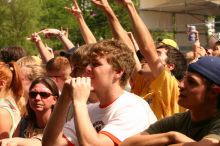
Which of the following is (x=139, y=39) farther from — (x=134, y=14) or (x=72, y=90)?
(x=72, y=90)

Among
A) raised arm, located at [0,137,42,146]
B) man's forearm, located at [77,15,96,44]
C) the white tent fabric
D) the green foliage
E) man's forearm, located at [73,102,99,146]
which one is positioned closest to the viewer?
man's forearm, located at [73,102,99,146]

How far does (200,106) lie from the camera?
312 centimetres

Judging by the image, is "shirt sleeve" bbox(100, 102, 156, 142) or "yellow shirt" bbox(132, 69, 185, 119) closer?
"shirt sleeve" bbox(100, 102, 156, 142)

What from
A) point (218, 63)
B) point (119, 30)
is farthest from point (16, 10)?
point (218, 63)

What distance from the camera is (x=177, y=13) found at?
54469 mm

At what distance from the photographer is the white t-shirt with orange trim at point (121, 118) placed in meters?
3.46

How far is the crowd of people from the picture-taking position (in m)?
3.12

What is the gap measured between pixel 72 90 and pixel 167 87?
4.22 ft

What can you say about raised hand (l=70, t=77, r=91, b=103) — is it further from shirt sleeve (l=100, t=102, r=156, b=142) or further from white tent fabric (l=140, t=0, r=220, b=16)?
white tent fabric (l=140, t=0, r=220, b=16)

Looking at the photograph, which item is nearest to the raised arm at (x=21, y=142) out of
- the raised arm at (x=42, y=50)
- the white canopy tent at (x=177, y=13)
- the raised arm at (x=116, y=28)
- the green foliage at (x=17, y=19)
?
the raised arm at (x=116, y=28)

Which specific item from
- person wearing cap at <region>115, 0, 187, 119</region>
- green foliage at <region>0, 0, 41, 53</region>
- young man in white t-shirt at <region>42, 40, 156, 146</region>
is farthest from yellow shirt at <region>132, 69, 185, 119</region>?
green foliage at <region>0, 0, 41, 53</region>

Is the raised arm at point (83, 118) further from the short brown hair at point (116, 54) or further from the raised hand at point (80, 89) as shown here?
the short brown hair at point (116, 54)

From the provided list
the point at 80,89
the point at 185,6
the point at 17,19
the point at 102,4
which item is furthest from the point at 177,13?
the point at 80,89

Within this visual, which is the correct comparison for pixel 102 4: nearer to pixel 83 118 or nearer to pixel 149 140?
pixel 83 118
